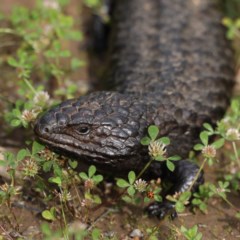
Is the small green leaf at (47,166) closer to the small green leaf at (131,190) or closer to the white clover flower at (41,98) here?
the small green leaf at (131,190)

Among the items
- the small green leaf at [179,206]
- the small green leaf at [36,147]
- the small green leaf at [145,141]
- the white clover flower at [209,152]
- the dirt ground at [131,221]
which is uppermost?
the small green leaf at [145,141]

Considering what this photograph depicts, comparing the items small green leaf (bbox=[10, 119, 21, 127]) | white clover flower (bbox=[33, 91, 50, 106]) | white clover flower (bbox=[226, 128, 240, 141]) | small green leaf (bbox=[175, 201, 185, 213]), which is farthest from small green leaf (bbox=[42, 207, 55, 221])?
white clover flower (bbox=[226, 128, 240, 141])

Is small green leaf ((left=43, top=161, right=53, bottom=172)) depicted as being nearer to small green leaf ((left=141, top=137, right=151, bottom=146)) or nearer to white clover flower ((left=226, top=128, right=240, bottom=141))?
small green leaf ((left=141, top=137, right=151, bottom=146))

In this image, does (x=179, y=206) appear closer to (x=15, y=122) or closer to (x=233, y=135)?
(x=233, y=135)

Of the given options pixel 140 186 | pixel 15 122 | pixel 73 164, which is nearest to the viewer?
pixel 140 186

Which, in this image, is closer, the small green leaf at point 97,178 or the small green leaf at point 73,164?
the small green leaf at point 97,178

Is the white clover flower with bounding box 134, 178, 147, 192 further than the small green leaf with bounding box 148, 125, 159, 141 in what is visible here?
No

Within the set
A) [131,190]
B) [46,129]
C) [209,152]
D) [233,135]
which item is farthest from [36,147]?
[233,135]

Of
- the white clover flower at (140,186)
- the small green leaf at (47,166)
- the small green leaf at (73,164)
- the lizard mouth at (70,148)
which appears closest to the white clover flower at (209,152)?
the white clover flower at (140,186)
